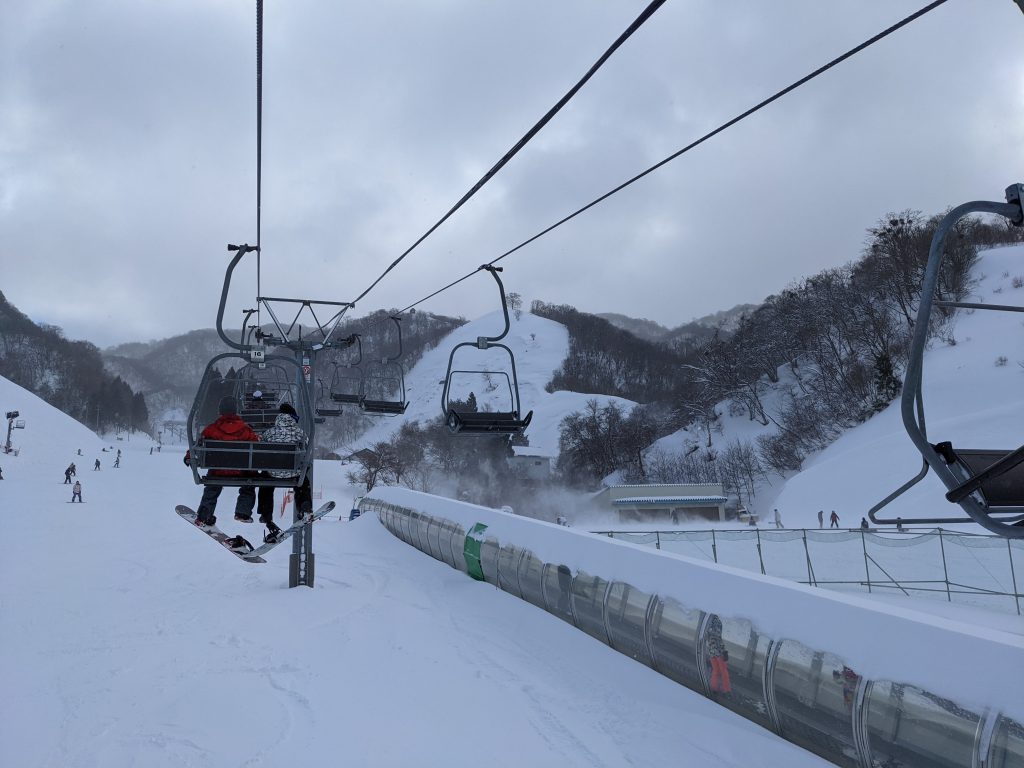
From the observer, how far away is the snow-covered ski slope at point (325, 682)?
16.7 ft

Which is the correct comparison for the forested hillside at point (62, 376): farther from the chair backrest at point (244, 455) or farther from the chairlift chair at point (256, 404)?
the chair backrest at point (244, 455)

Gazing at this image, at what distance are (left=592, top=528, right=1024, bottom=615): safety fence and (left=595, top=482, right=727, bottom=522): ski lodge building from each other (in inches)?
1559

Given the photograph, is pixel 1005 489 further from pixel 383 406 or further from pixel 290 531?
pixel 383 406

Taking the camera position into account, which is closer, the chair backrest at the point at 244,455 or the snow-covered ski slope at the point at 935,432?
the chair backrest at the point at 244,455

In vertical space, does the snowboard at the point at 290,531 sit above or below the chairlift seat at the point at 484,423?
below

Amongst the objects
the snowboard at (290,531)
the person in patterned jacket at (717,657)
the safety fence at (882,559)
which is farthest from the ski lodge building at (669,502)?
the person in patterned jacket at (717,657)

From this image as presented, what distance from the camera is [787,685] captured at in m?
4.76

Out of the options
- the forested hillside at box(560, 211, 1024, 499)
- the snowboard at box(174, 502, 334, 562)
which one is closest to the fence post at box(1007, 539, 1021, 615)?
the snowboard at box(174, 502, 334, 562)

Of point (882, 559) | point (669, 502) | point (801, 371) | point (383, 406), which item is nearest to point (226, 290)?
point (383, 406)

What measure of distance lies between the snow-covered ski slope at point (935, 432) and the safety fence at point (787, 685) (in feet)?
95.8

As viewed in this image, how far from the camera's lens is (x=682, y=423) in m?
80.0

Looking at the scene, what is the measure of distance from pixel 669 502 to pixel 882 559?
41.3m

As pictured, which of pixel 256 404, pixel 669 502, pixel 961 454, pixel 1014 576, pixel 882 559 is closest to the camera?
pixel 961 454

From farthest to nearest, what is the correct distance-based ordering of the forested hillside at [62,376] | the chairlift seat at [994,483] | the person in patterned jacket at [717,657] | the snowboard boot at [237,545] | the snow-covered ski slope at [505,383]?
the forested hillside at [62,376], the snow-covered ski slope at [505,383], the snowboard boot at [237,545], the person in patterned jacket at [717,657], the chairlift seat at [994,483]
